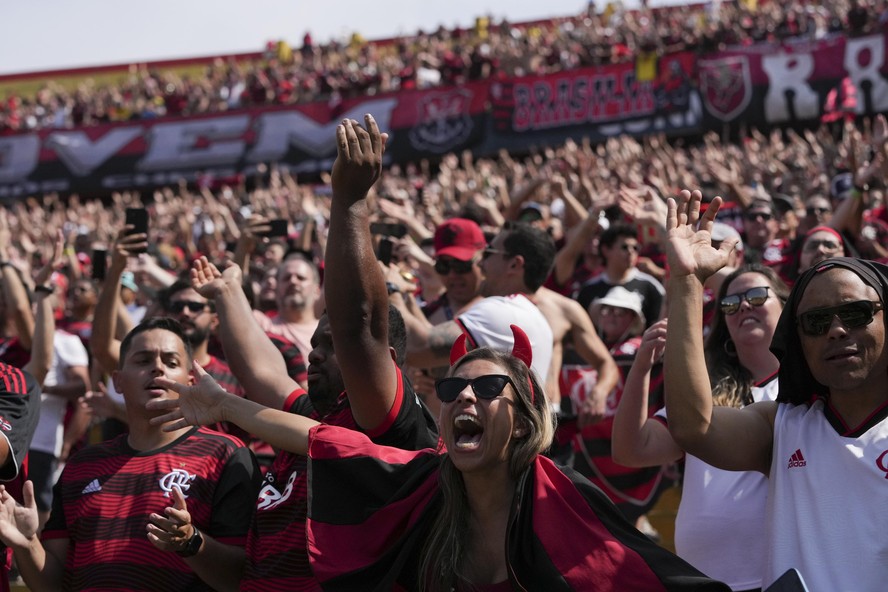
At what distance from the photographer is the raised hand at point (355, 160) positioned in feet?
9.30

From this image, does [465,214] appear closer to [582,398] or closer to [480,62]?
Result: [582,398]

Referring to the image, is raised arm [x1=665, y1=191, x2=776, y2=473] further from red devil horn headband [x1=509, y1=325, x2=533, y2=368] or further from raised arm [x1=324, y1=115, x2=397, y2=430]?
raised arm [x1=324, y1=115, x2=397, y2=430]

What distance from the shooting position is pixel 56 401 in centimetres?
706

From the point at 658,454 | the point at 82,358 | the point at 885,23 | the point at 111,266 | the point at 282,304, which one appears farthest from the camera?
the point at 885,23

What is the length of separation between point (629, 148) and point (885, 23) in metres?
6.02

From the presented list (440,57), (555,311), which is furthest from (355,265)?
(440,57)

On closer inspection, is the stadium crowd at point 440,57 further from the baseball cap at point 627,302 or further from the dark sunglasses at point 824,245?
the dark sunglasses at point 824,245

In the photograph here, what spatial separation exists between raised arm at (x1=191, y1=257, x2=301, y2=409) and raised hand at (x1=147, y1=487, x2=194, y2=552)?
53 cm

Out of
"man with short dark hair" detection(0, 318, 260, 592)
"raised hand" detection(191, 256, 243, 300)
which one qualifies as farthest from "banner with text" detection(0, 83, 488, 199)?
"man with short dark hair" detection(0, 318, 260, 592)

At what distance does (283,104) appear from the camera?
23672mm

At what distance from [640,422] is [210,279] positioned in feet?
5.61

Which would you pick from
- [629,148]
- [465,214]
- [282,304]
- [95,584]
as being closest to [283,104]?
[629,148]

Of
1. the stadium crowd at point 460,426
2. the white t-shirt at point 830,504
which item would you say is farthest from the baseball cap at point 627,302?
the white t-shirt at point 830,504

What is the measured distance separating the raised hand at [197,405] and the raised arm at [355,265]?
0.59 metres
